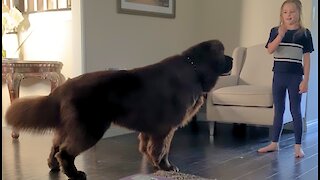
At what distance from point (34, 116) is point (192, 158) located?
3.64 ft

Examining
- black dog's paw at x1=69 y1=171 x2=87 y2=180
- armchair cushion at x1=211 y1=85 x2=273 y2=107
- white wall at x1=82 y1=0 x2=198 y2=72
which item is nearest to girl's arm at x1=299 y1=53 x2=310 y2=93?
armchair cushion at x1=211 y1=85 x2=273 y2=107

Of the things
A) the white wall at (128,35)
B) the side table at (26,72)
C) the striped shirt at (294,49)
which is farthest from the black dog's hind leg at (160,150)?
the side table at (26,72)

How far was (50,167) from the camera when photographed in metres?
2.37

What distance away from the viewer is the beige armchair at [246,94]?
10.9 ft

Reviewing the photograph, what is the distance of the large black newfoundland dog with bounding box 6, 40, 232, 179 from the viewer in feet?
6.75

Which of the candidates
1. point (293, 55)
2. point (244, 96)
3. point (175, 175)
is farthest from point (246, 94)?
point (175, 175)

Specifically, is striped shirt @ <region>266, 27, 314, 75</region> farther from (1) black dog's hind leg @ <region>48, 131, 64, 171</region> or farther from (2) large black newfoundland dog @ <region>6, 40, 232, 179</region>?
(1) black dog's hind leg @ <region>48, 131, 64, 171</region>

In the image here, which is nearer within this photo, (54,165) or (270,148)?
(54,165)

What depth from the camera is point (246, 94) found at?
133 inches

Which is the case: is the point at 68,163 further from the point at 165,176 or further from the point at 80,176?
the point at 165,176

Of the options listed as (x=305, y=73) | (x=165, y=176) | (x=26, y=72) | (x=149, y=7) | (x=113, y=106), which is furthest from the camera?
(x=149, y=7)

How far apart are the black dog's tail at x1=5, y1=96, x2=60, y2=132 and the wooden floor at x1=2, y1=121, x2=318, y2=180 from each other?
186mm

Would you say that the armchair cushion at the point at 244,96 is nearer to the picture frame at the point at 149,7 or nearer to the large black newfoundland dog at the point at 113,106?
the picture frame at the point at 149,7

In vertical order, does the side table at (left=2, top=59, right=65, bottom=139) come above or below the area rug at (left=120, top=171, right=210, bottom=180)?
above
